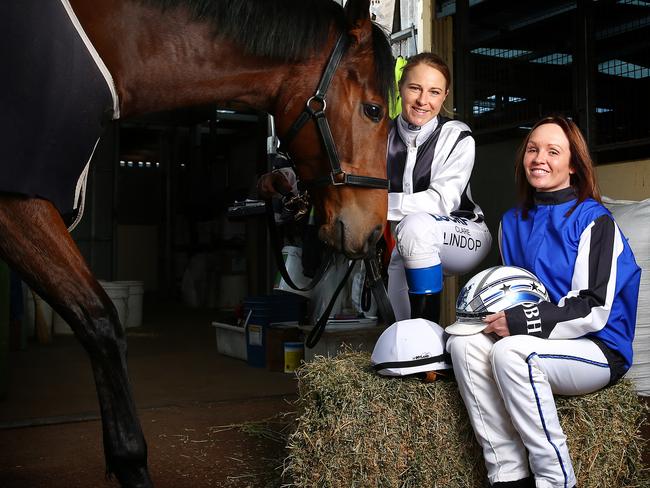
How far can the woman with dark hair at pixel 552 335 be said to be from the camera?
5.18ft

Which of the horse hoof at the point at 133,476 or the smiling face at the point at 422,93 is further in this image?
the smiling face at the point at 422,93

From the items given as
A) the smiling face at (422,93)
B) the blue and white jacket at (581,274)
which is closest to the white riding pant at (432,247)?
the blue and white jacket at (581,274)

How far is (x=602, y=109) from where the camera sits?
4.19m

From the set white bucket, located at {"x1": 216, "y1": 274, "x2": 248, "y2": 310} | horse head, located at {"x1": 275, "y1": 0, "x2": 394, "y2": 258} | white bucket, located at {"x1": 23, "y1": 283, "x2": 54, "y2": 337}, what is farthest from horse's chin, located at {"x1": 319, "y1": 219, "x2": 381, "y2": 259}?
white bucket, located at {"x1": 216, "y1": 274, "x2": 248, "y2": 310}

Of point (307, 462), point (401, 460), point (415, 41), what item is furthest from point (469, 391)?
point (415, 41)

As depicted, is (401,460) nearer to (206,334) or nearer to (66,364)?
(66,364)

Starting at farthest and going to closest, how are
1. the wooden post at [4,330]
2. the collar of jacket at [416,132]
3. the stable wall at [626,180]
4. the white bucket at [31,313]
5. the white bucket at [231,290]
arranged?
the white bucket at [231,290], the white bucket at [31,313], the stable wall at [626,180], the wooden post at [4,330], the collar of jacket at [416,132]

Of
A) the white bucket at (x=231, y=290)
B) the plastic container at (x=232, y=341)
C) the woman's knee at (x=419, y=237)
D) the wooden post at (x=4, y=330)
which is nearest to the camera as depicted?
the woman's knee at (x=419, y=237)

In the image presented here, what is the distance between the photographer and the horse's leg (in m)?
1.43

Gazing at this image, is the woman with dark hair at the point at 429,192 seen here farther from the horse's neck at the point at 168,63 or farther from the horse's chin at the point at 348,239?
the horse's neck at the point at 168,63

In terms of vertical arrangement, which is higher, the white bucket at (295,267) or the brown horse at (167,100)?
the brown horse at (167,100)

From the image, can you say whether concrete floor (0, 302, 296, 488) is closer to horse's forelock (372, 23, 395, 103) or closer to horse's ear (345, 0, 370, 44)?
horse's forelock (372, 23, 395, 103)

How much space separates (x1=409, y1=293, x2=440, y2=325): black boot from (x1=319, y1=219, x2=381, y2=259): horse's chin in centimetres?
26

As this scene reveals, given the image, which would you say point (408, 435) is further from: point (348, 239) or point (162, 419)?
point (162, 419)
